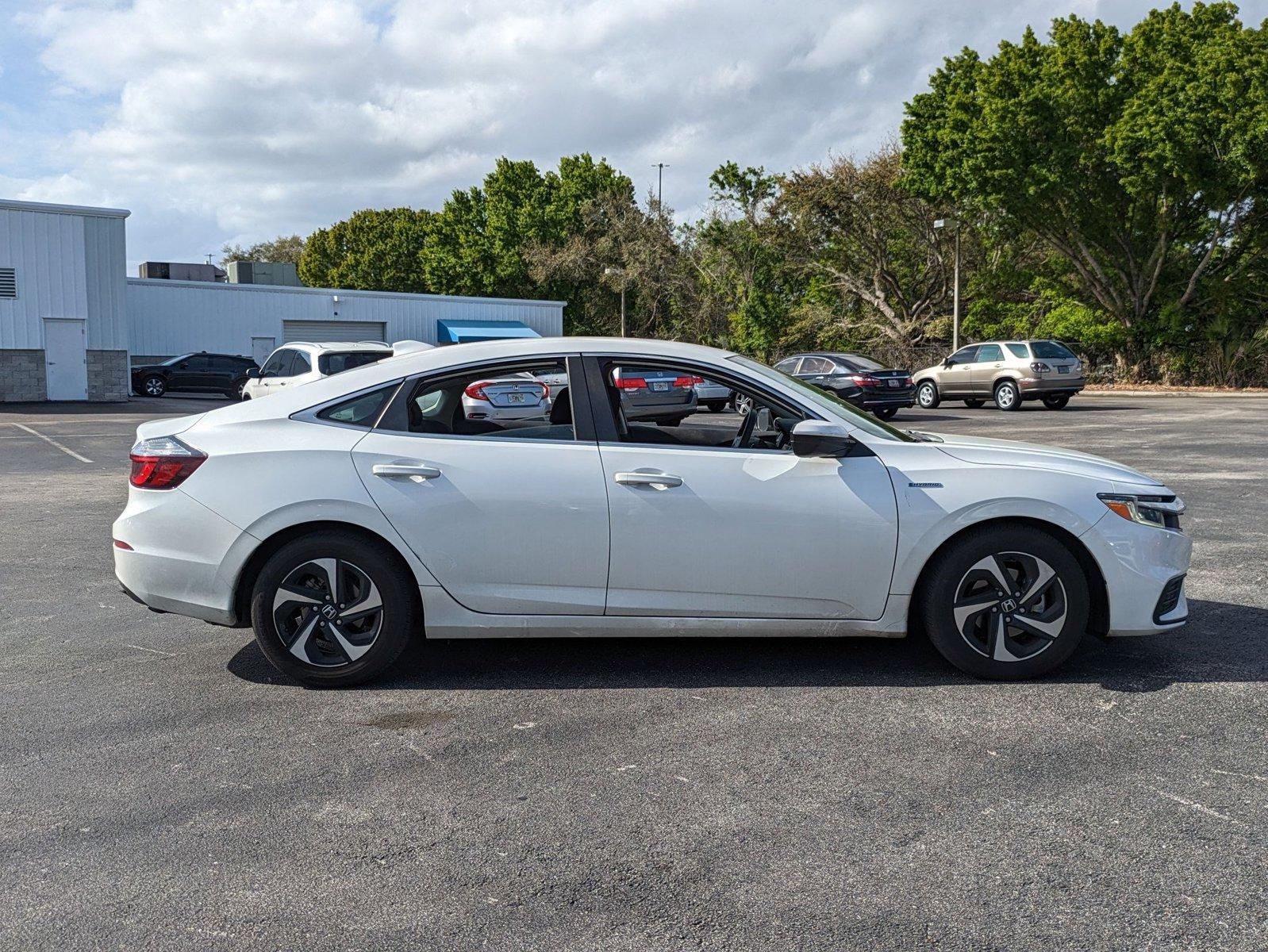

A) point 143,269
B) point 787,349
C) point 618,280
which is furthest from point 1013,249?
point 143,269

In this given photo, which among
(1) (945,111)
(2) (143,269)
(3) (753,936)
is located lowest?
(3) (753,936)

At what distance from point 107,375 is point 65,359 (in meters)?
1.31

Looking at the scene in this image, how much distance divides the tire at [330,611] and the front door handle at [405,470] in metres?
0.31

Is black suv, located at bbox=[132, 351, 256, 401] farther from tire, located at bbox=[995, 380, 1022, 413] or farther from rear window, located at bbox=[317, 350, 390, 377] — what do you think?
tire, located at bbox=[995, 380, 1022, 413]

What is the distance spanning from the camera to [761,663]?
529 centimetres

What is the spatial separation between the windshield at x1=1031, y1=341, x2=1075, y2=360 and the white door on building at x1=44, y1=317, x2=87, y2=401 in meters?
28.7

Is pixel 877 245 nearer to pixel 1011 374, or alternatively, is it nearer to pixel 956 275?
pixel 956 275

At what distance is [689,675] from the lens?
5.11 metres

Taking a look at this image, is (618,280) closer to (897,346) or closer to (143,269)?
(897,346)

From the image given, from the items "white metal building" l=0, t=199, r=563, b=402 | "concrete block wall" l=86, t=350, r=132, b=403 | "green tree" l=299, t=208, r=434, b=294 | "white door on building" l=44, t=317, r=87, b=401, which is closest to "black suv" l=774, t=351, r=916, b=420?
"concrete block wall" l=86, t=350, r=132, b=403

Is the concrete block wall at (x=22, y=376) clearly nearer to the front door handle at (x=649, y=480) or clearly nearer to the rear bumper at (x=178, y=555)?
the rear bumper at (x=178, y=555)

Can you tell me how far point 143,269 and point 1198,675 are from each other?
49371mm

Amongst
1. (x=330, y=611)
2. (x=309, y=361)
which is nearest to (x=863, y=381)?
(x=309, y=361)

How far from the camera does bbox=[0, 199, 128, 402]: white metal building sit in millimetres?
34125
